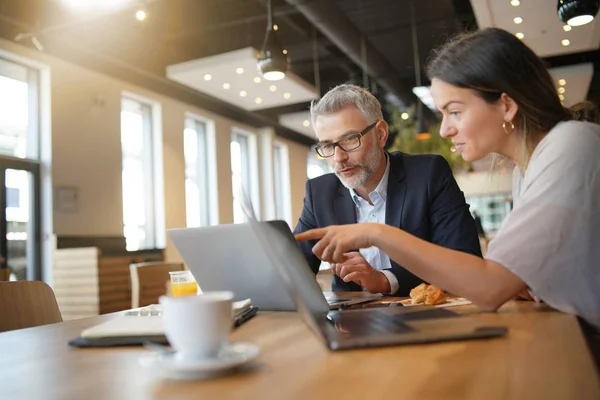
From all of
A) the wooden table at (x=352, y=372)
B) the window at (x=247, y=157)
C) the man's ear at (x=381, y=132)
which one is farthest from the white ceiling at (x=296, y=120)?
the wooden table at (x=352, y=372)

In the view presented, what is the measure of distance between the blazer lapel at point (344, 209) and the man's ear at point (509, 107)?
855 millimetres

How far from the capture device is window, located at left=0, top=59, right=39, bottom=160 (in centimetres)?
585

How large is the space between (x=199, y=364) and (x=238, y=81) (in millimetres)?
7151

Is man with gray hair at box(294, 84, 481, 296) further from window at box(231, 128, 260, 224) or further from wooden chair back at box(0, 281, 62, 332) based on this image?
window at box(231, 128, 260, 224)

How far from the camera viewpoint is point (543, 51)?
7262 mm

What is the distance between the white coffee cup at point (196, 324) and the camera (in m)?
0.65

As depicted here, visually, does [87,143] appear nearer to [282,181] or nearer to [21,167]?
[21,167]

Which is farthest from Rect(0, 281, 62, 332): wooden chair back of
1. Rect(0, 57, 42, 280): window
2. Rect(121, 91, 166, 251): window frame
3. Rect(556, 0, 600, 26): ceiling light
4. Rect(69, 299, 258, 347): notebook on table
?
Rect(121, 91, 166, 251): window frame

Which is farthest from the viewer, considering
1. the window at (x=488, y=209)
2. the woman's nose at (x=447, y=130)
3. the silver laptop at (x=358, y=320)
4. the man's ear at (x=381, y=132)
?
the window at (x=488, y=209)

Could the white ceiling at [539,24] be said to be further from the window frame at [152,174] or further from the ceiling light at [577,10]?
the window frame at [152,174]

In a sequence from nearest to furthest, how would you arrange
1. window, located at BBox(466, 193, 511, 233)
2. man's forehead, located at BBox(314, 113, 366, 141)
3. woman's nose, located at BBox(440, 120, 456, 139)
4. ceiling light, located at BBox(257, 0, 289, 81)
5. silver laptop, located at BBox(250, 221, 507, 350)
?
silver laptop, located at BBox(250, 221, 507, 350) → woman's nose, located at BBox(440, 120, 456, 139) → man's forehead, located at BBox(314, 113, 366, 141) → ceiling light, located at BBox(257, 0, 289, 81) → window, located at BBox(466, 193, 511, 233)

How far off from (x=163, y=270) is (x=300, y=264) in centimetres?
233

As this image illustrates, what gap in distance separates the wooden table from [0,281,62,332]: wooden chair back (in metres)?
0.59

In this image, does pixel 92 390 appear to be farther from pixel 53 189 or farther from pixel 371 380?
pixel 53 189
